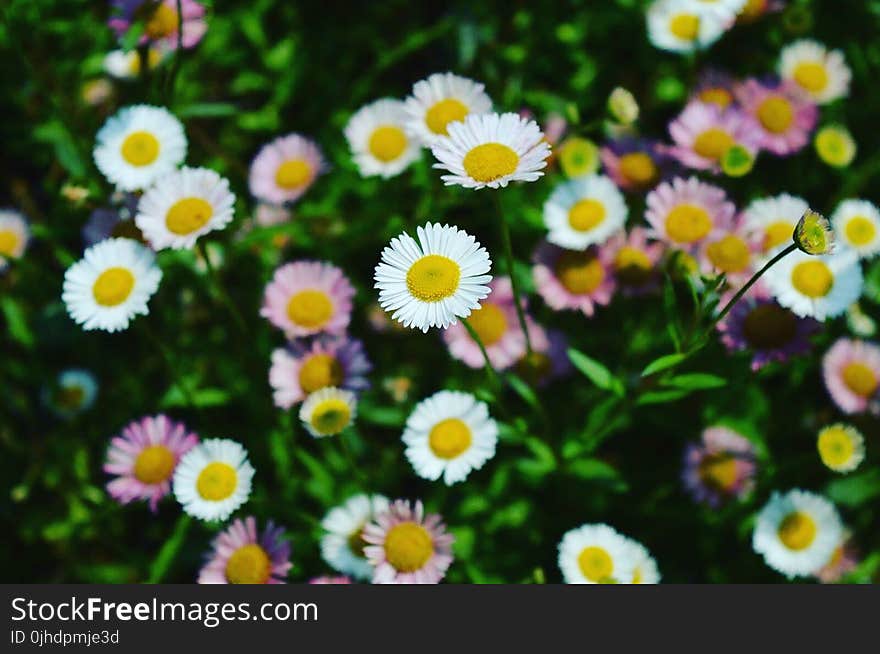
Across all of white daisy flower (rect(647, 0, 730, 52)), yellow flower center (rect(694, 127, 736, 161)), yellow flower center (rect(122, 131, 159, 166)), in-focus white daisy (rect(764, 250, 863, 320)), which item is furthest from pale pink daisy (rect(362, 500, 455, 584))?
white daisy flower (rect(647, 0, 730, 52))

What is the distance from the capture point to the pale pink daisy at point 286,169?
243 cm

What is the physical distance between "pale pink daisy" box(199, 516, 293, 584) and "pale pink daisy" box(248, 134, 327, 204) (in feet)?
3.18

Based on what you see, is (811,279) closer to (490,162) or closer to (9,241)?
(490,162)

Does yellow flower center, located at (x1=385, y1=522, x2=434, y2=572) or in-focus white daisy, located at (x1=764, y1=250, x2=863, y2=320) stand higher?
in-focus white daisy, located at (x1=764, y1=250, x2=863, y2=320)

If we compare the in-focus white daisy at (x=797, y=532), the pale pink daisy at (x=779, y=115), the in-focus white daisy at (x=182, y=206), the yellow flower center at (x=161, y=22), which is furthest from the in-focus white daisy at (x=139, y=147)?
the in-focus white daisy at (x=797, y=532)

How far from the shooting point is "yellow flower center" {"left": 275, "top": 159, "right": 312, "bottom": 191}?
8.00 feet

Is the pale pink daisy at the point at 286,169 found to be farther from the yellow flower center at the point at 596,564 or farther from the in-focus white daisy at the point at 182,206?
the yellow flower center at the point at 596,564

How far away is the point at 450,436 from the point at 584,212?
2.39 feet

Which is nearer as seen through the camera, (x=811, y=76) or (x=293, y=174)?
(x=293, y=174)

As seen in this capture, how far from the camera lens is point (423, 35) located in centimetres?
275

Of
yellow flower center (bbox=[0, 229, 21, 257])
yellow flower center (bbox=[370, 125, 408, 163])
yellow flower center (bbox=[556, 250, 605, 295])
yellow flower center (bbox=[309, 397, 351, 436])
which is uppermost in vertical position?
yellow flower center (bbox=[0, 229, 21, 257])

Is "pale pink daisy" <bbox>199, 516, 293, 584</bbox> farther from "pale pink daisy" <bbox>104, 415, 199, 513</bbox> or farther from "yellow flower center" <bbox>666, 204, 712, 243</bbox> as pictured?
"yellow flower center" <bbox>666, 204, 712, 243</bbox>

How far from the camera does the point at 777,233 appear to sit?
2.20m

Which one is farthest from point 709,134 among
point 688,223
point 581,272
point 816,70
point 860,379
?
point 860,379
